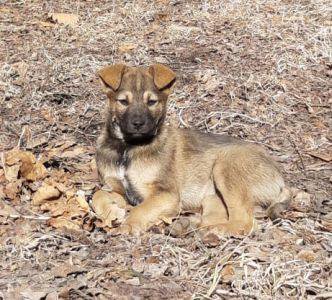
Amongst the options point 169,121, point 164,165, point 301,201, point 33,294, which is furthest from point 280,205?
point 33,294

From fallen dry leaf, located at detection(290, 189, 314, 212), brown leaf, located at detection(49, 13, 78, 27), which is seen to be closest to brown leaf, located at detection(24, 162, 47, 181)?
fallen dry leaf, located at detection(290, 189, 314, 212)

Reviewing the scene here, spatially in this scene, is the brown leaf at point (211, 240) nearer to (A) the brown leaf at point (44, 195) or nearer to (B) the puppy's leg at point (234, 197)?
(B) the puppy's leg at point (234, 197)

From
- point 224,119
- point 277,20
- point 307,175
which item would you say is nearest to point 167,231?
point 307,175

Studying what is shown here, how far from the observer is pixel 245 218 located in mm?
6000

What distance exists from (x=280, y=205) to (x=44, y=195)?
2.20 meters

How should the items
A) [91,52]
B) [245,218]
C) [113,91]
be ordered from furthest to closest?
[91,52], [113,91], [245,218]

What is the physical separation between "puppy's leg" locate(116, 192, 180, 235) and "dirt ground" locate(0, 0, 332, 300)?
0.16 meters

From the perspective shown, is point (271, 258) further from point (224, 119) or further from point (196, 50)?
point (196, 50)

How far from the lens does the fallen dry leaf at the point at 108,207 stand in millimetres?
5965

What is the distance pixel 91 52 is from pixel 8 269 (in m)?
5.09

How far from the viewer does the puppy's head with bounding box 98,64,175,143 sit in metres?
6.27

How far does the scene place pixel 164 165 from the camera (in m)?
6.55

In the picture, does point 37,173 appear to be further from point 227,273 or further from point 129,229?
point 227,273

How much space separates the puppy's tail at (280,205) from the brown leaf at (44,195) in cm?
200
